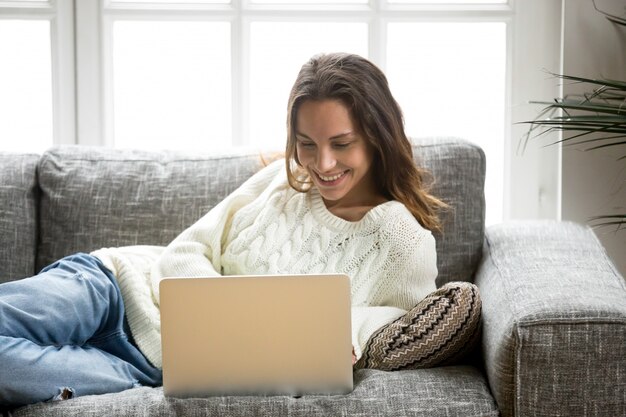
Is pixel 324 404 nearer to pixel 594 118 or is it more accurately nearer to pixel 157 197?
pixel 157 197

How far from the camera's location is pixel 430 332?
176 centimetres

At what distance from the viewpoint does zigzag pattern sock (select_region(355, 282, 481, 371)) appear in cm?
176

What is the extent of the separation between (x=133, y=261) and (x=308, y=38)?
39.3 inches

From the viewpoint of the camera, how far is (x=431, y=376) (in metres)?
1.71

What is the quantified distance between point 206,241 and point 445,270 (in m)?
0.58

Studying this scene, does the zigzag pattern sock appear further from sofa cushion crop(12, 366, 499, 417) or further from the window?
the window

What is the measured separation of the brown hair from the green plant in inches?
11.6

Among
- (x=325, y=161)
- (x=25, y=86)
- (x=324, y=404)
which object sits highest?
(x=25, y=86)

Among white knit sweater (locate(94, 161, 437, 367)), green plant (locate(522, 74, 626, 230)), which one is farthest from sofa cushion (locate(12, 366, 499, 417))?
green plant (locate(522, 74, 626, 230))

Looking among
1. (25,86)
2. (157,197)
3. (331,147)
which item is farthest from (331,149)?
(25,86)

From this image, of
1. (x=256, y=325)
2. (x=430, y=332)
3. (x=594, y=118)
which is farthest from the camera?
(x=594, y=118)

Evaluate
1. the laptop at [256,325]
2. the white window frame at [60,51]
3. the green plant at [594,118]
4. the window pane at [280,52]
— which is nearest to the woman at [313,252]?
the laptop at [256,325]

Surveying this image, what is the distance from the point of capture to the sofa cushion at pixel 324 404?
1.58m

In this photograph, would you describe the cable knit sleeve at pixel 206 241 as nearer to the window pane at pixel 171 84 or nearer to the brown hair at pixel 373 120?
the brown hair at pixel 373 120
